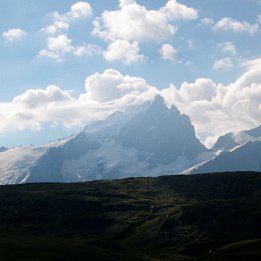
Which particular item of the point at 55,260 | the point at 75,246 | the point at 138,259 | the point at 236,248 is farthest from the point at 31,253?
the point at 236,248

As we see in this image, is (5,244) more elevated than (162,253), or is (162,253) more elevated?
(5,244)

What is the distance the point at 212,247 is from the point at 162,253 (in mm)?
20106

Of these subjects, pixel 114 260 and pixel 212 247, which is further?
pixel 212 247

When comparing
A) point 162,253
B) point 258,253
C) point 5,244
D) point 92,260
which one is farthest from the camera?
point 162,253

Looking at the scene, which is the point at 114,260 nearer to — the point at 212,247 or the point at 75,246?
the point at 75,246

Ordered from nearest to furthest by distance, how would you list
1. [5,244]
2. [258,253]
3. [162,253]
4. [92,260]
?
[258,253], [92,260], [5,244], [162,253]

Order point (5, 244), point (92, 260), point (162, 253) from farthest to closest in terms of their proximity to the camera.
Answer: point (162, 253) < point (5, 244) < point (92, 260)

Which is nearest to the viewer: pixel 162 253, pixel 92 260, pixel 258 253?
pixel 258 253

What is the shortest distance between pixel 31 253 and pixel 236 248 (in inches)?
2371

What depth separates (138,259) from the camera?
164875 millimetres

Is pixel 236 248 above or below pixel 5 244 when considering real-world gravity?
below

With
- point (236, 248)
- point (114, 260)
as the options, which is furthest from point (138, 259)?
point (236, 248)

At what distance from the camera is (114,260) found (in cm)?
15338

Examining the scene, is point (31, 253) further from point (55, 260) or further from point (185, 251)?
point (185, 251)
